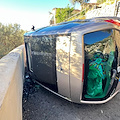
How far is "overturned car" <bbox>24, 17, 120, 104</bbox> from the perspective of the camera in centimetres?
217

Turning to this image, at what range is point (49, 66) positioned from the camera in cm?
279

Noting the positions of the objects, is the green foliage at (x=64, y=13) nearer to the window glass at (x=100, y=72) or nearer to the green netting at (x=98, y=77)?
the window glass at (x=100, y=72)

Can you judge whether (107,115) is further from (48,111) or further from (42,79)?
(42,79)

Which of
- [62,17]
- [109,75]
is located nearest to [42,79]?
[109,75]

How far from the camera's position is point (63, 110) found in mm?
2689

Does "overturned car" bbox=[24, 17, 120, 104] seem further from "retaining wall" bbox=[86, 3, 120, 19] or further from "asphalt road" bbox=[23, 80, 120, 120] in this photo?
"retaining wall" bbox=[86, 3, 120, 19]

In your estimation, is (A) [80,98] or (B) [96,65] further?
(B) [96,65]

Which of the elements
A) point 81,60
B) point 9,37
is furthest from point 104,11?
point 81,60

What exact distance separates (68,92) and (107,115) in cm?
105

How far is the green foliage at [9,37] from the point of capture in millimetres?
9495

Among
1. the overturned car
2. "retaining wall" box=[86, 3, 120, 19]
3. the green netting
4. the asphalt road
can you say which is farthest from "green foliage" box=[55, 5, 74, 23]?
the asphalt road

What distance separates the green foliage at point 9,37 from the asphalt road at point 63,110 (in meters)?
7.37

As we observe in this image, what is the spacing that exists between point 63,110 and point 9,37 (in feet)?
32.6

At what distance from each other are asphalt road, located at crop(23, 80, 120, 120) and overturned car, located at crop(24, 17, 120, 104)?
33 centimetres
